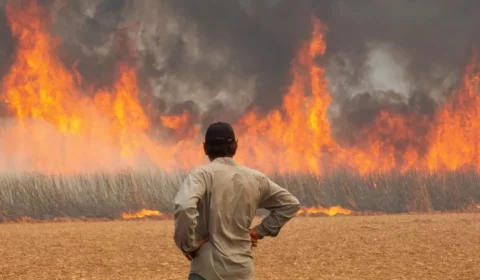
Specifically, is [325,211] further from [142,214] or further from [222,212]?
[222,212]

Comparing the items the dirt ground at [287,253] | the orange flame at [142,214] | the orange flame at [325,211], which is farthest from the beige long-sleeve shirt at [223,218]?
the orange flame at [325,211]

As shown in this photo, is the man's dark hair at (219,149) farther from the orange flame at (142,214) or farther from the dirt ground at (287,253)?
the orange flame at (142,214)

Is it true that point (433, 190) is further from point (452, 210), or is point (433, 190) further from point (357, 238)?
point (357, 238)

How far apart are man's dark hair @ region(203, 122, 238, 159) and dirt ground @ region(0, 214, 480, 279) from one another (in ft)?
25.9

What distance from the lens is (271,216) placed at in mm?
4180

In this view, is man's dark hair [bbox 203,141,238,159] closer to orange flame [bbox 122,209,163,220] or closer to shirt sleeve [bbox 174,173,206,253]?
shirt sleeve [bbox 174,173,206,253]

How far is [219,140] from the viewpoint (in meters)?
3.90

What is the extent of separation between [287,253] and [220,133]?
35.1 feet

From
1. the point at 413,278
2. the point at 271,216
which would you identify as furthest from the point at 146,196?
the point at 271,216

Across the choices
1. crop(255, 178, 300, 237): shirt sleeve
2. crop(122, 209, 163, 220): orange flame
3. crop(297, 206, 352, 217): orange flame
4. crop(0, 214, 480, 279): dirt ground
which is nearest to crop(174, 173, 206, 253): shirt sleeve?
crop(255, 178, 300, 237): shirt sleeve

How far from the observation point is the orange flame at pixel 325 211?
29.4m

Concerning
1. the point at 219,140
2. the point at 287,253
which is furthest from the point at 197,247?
the point at 287,253

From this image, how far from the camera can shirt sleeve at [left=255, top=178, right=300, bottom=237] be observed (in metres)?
4.09

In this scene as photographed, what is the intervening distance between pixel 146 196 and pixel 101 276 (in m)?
16.2
